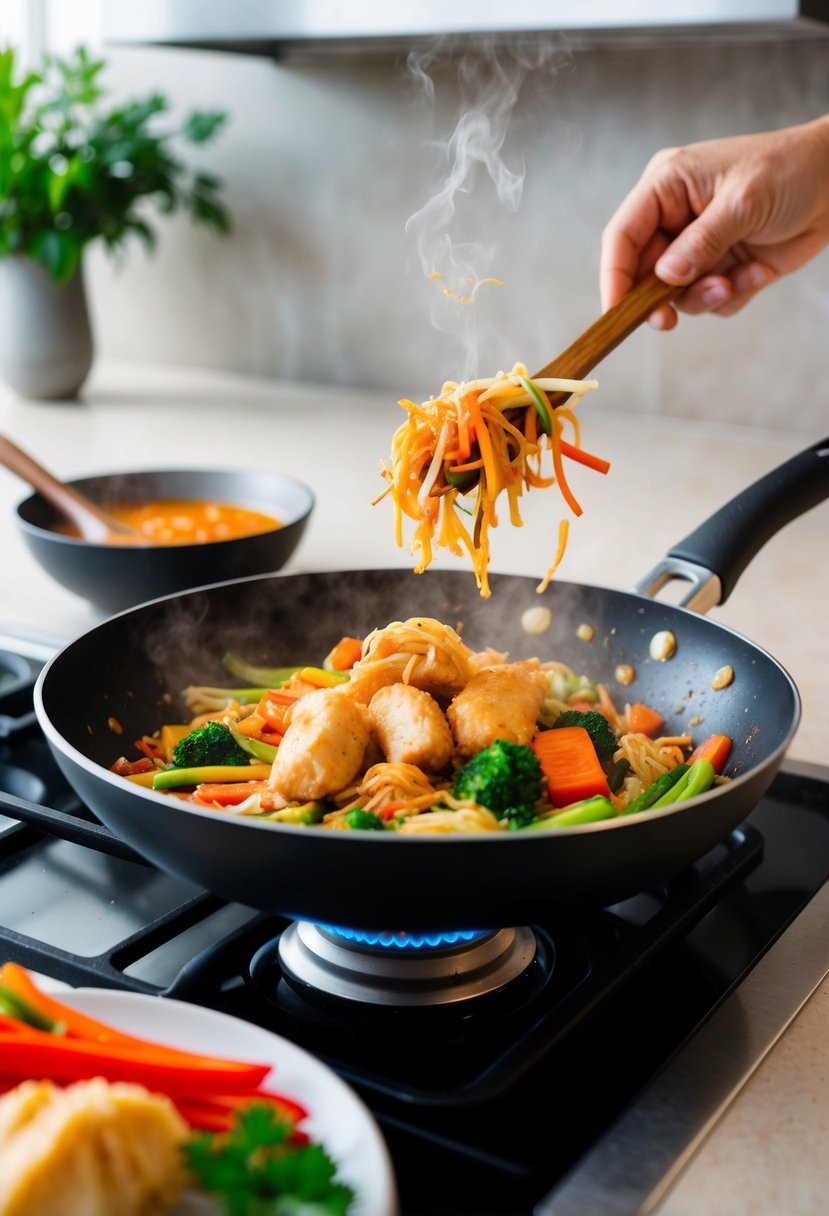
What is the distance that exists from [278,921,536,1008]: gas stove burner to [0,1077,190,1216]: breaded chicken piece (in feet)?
1.10

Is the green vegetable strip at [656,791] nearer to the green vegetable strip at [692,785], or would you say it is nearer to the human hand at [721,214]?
the green vegetable strip at [692,785]

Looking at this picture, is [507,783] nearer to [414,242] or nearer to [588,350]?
[588,350]

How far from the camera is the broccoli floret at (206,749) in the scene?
1283 mm

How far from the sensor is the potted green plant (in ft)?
10.6

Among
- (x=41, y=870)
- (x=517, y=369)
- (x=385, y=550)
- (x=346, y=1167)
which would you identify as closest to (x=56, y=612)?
(x=385, y=550)

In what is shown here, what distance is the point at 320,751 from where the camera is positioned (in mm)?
1139

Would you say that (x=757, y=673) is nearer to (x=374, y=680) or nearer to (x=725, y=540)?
(x=725, y=540)

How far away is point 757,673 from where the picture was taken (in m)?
1.32

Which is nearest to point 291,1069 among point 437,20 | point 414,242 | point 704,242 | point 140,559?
point 140,559

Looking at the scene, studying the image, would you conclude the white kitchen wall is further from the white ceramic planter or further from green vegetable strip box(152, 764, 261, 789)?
green vegetable strip box(152, 764, 261, 789)

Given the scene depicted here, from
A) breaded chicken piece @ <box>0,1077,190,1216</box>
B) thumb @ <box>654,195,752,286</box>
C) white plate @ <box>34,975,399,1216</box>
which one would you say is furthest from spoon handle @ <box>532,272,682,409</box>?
breaded chicken piece @ <box>0,1077,190,1216</box>

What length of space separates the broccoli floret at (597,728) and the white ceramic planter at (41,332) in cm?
251

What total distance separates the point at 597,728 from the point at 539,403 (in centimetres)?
34

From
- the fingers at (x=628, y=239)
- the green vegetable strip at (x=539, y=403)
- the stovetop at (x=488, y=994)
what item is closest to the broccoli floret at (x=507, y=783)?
the stovetop at (x=488, y=994)
